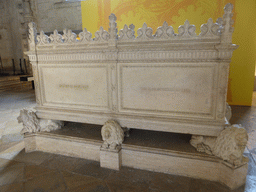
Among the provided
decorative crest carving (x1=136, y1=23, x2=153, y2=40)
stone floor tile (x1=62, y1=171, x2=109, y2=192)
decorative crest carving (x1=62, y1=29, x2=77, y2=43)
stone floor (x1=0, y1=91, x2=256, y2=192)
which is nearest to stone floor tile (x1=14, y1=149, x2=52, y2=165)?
stone floor (x1=0, y1=91, x2=256, y2=192)

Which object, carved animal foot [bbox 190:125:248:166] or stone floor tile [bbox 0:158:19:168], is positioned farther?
stone floor tile [bbox 0:158:19:168]

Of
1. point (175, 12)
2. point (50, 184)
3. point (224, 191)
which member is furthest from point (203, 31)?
point (175, 12)

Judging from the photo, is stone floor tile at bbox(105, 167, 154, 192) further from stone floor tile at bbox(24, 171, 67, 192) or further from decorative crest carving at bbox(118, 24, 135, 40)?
decorative crest carving at bbox(118, 24, 135, 40)

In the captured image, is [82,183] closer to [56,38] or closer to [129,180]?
[129,180]

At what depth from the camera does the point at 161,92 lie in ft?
6.92

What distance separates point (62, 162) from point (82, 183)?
543mm

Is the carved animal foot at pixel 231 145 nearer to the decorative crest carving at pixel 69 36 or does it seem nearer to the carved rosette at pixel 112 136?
the carved rosette at pixel 112 136

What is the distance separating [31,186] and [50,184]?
0.64 ft

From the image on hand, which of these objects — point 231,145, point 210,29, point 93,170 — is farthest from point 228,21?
point 93,170

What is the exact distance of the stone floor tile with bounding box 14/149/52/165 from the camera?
2.43 metres

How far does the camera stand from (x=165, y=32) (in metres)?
1.96

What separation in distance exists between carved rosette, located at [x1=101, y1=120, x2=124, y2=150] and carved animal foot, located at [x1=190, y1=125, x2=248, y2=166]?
0.97 meters

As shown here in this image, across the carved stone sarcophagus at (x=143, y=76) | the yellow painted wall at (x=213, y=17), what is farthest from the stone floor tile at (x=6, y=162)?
the yellow painted wall at (x=213, y=17)

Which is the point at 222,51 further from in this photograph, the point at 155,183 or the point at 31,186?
the point at 31,186
